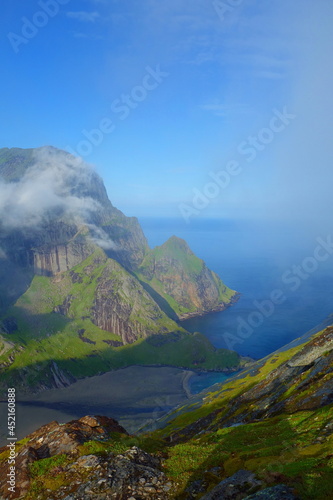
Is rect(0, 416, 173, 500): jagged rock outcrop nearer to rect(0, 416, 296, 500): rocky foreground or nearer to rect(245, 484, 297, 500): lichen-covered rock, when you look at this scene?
rect(0, 416, 296, 500): rocky foreground

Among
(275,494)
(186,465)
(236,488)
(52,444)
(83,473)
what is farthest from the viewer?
(52,444)

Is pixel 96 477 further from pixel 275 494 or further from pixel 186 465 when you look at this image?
pixel 275 494

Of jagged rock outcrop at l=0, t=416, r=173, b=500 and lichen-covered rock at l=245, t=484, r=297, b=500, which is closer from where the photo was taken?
lichen-covered rock at l=245, t=484, r=297, b=500

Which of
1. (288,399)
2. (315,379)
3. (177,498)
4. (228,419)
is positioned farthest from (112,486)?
(228,419)

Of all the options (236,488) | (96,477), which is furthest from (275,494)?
(96,477)

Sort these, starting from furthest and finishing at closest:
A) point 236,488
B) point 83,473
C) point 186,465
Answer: point 186,465, point 83,473, point 236,488

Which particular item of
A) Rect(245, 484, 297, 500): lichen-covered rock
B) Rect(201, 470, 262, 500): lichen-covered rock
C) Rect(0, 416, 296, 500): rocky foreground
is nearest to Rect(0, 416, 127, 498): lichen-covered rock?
Rect(0, 416, 296, 500): rocky foreground

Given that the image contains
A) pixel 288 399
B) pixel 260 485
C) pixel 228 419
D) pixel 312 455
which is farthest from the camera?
pixel 228 419

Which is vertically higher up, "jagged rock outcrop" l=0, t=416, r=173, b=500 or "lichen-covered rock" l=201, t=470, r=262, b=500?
"jagged rock outcrop" l=0, t=416, r=173, b=500

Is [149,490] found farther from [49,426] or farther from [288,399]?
[288,399]

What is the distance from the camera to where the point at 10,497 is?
2348cm

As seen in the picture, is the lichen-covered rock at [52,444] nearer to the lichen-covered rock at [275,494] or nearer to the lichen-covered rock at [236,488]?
the lichen-covered rock at [236,488]

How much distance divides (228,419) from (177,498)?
4595 centimetres

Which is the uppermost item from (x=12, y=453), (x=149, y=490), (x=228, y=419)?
(x=12, y=453)
